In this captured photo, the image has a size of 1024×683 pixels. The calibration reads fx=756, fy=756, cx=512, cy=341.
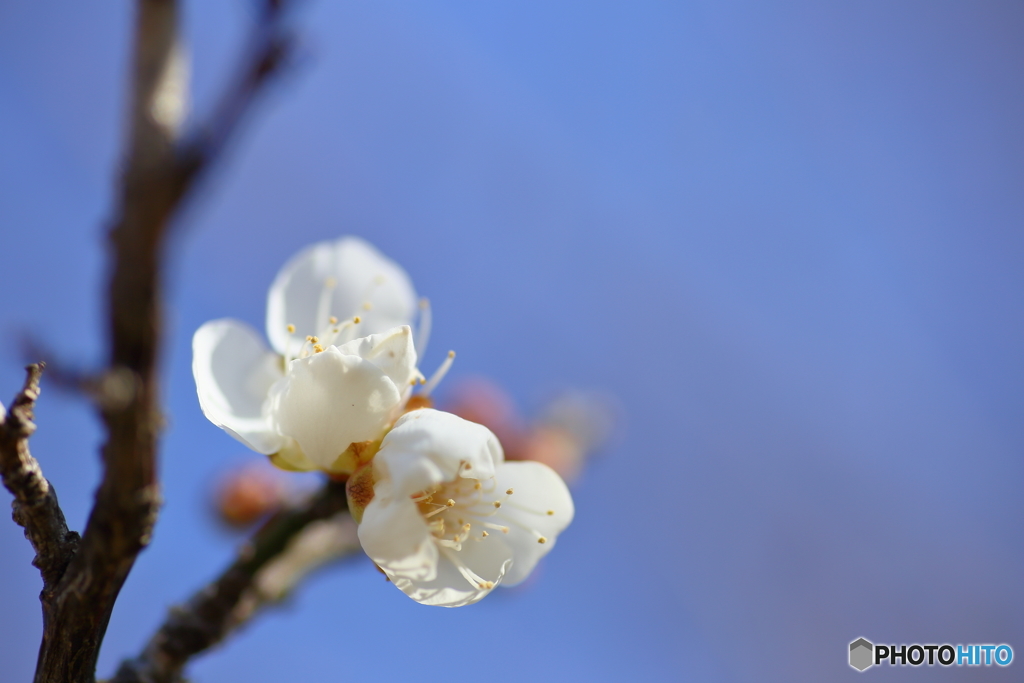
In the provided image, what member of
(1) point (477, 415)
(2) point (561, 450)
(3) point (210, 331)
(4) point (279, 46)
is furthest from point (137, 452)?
(2) point (561, 450)

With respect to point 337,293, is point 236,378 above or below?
below

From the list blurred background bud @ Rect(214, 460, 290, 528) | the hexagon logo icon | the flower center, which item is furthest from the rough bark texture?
the hexagon logo icon

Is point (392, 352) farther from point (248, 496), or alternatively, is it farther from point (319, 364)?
point (248, 496)

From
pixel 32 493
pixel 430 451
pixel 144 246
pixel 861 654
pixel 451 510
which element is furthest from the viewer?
pixel 861 654

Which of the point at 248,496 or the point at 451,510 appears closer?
the point at 451,510

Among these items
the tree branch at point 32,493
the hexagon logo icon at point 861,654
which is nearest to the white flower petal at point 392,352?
the tree branch at point 32,493

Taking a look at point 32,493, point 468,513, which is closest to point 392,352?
point 468,513
